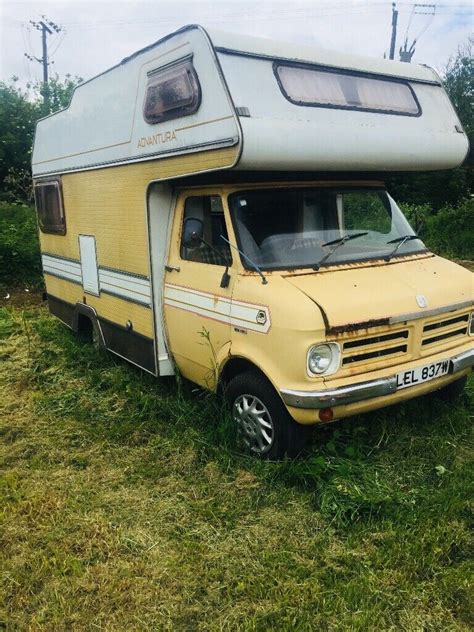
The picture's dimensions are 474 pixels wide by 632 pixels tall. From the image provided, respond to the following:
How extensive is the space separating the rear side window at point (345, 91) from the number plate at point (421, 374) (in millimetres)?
2015

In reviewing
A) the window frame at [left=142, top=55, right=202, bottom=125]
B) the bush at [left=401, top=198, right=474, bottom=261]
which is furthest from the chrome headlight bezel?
the bush at [left=401, top=198, right=474, bottom=261]

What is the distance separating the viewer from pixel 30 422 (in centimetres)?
520

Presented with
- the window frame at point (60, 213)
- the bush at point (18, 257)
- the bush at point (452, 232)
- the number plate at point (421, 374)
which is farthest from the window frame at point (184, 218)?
the bush at point (452, 232)

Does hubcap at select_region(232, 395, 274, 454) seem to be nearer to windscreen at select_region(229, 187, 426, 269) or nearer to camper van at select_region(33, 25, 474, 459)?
camper van at select_region(33, 25, 474, 459)

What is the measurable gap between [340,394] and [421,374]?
784 millimetres

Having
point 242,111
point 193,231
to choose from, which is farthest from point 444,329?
point 242,111

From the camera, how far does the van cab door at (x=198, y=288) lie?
4.46 m

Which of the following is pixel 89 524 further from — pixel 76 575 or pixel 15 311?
pixel 15 311

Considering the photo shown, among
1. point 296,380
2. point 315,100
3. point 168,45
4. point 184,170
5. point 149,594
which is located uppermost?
point 168,45

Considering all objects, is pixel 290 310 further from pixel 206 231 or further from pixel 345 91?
pixel 345 91

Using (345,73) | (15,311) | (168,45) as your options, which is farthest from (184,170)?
(15,311)

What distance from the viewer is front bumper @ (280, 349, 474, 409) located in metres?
3.67

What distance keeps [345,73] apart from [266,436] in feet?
9.46

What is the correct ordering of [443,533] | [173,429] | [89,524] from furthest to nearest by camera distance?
[173,429] → [89,524] → [443,533]
